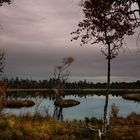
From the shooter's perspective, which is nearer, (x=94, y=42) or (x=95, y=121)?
(x=94, y=42)

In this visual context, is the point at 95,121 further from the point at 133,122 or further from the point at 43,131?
the point at 43,131

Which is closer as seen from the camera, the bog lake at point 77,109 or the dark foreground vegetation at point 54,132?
the dark foreground vegetation at point 54,132

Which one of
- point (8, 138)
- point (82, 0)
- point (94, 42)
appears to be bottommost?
point (8, 138)

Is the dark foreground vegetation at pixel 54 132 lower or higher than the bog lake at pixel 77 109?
higher

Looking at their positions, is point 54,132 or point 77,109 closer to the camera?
point 54,132

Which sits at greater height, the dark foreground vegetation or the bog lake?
the dark foreground vegetation

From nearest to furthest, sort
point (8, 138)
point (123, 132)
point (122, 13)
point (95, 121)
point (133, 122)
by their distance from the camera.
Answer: point (8, 138), point (122, 13), point (123, 132), point (95, 121), point (133, 122)

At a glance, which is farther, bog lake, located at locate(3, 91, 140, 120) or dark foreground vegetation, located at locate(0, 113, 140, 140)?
bog lake, located at locate(3, 91, 140, 120)

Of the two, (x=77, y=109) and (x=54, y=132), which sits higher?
(x=54, y=132)

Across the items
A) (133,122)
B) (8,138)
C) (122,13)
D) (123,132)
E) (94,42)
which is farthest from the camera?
(133,122)

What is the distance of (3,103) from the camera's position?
29.0m

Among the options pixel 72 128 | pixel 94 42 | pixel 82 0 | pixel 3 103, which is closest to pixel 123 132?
pixel 72 128

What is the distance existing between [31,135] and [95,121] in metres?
7.35

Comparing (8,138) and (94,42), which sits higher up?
(94,42)
